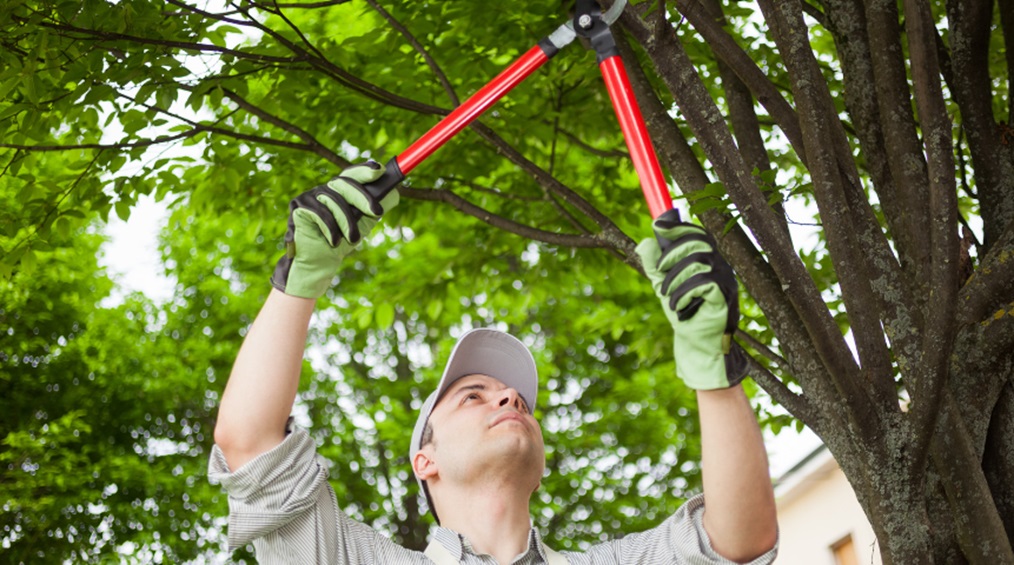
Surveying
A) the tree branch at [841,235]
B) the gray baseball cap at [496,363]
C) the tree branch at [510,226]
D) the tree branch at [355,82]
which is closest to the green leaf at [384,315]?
the tree branch at [510,226]

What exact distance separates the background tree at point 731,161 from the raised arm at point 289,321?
1.13 meters

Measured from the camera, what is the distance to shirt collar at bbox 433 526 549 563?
2652 mm

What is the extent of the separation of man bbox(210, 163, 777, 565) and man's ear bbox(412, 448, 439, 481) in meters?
0.10

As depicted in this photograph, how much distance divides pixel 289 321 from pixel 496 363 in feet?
3.07

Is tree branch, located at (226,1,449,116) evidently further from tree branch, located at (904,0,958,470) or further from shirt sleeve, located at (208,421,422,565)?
shirt sleeve, located at (208,421,422,565)

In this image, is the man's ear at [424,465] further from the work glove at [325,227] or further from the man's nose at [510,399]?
the work glove at [325,227]

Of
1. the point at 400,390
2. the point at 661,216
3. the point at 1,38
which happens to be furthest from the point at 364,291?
the point at 661,216

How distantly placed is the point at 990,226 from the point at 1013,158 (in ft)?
0.79

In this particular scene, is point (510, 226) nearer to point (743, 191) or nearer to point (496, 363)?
point (496, 363)

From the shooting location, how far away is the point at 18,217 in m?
4.66

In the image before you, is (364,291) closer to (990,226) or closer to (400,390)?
(400,390)

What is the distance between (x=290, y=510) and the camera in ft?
7.70

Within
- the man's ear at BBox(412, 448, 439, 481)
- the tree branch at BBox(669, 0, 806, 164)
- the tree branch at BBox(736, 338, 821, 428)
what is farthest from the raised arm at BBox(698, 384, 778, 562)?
the tree branch at BBox(669, 0, 806, 164)

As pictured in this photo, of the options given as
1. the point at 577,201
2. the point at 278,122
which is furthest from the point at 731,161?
the point at 278,122
